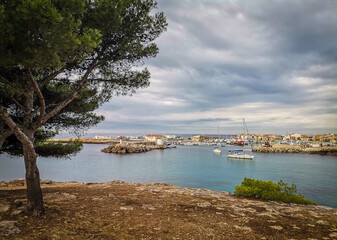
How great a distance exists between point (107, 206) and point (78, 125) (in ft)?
16.3

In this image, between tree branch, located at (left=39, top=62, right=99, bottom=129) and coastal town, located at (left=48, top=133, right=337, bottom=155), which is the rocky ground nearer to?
tree branch, located at (left=39, top=62, right=99, bottom=129)

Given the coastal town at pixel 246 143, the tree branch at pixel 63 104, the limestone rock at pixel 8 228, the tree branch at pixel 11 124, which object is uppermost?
the tree branch at pixel 63 104

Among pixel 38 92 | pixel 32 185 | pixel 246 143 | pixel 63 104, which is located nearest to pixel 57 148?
pixel 63 104

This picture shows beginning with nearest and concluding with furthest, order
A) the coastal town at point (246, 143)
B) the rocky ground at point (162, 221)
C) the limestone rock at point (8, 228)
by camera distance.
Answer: the limestone rock at point (8, 228)
the rocky ground at point (162, 221)
the coastal town at point (246, 143)

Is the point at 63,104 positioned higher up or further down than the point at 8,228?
higher up

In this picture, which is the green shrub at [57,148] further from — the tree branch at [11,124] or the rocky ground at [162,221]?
the tree branch at [11,124]

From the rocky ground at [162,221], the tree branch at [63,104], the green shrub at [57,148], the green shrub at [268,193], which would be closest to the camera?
the rocky ground at [162,221]

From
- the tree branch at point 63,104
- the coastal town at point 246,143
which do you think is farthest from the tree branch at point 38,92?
the coastal town at point 246,143

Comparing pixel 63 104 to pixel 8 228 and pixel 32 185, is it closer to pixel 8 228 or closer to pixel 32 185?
pixel 32 185

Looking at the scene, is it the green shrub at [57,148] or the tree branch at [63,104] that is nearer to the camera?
the tree branch at [63,104]

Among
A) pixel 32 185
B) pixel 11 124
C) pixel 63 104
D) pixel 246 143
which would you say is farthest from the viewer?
pixel 246 143

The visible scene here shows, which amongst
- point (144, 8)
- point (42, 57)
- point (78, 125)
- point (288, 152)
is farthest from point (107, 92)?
point (288, 152)

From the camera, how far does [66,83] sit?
24.7 ft

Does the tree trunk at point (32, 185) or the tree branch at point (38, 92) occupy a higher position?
the tree branch at point (38, 92)
